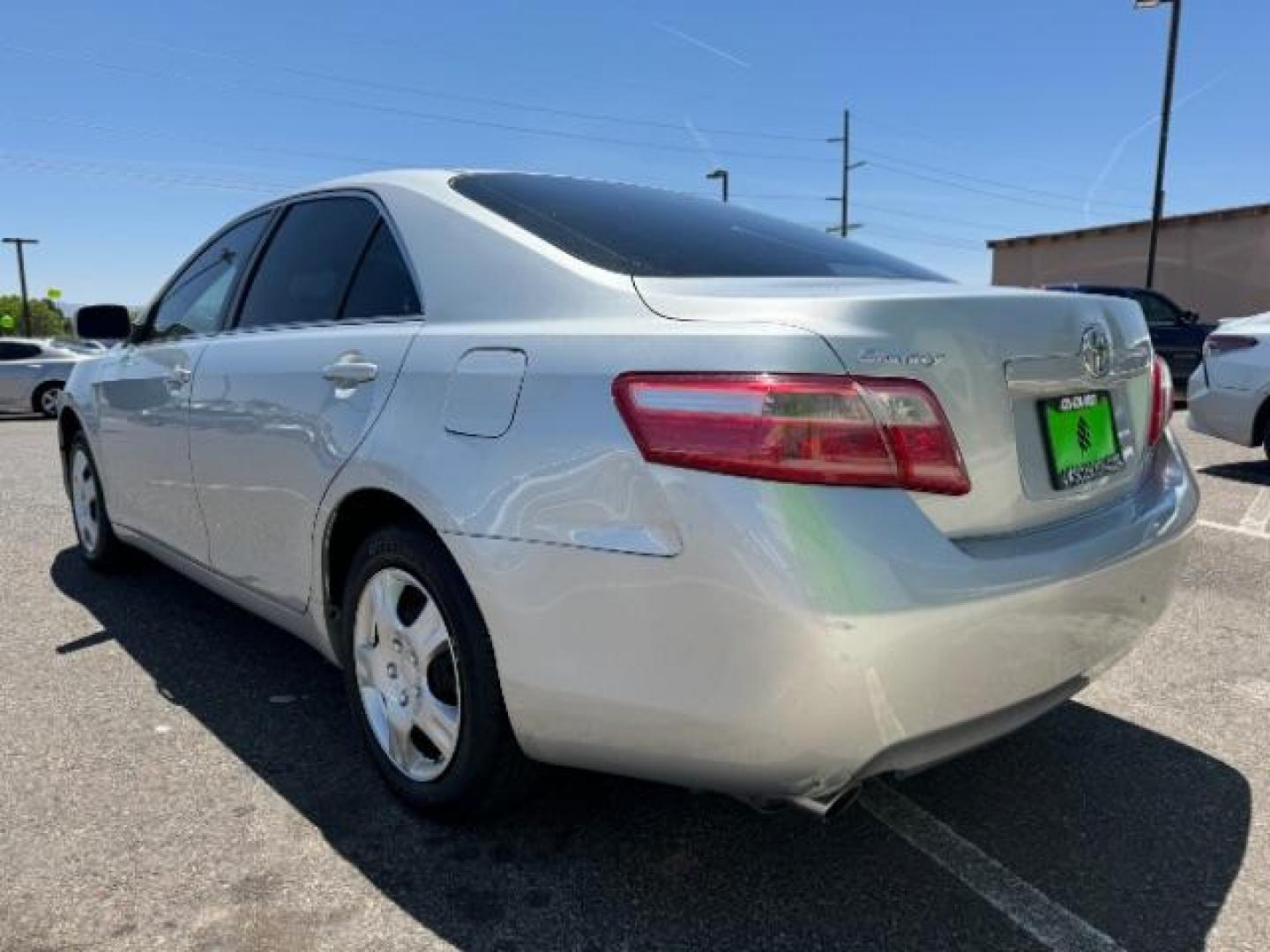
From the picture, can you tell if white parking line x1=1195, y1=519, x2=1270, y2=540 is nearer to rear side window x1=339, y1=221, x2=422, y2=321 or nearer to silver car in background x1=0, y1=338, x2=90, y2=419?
rear side window x1=339, y1=221, x2=422, y2=321

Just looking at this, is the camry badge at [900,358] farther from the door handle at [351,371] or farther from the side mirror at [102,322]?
the side mirror at [102,322]

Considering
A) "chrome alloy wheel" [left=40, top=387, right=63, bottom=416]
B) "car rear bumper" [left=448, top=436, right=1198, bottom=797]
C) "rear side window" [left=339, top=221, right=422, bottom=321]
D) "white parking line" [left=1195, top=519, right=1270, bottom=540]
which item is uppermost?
"rear side window" [left=339, top=221, right=422, bottom=321]

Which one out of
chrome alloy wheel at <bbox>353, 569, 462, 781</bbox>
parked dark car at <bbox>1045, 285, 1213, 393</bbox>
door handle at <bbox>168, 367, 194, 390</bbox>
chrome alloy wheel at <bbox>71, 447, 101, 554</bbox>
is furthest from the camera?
parked dark car at <bbox>1045, 285, 1213, 393</bbox>

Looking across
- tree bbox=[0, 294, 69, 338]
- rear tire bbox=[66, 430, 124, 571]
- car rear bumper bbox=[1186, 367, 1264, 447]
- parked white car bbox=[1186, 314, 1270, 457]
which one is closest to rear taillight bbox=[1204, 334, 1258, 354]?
parked white car bbox=[1186, 314, 1270, 457]

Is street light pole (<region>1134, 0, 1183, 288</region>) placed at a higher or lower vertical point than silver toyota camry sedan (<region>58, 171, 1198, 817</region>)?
higher

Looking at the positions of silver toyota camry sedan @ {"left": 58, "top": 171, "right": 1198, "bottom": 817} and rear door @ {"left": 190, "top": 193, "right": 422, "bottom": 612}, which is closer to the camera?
silver toyota camry sedan @ {"left": 58, "top": 171, "right": 1198, "bottom": 817}

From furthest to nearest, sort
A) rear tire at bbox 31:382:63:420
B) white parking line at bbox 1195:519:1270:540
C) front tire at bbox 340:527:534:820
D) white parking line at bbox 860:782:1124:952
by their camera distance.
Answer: rear tire at bbox 31:382:63:420 < white parking line at bbox 1195:519:1270:540 < front tire at bbox 340:527:534:820 < white parking line at bbox 860:782:1124:952

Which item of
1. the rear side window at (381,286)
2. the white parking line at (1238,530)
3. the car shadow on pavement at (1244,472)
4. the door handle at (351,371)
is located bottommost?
the car shadow on pavement at (1244,472)

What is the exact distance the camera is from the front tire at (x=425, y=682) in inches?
82.8

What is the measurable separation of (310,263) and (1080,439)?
2149 millimetres

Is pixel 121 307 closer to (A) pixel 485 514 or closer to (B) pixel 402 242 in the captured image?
(B) pixel 402 242

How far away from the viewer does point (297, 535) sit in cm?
266

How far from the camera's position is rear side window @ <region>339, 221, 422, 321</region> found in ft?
8.22

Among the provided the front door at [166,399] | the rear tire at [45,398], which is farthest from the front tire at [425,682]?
the rear tire at [45,398]
